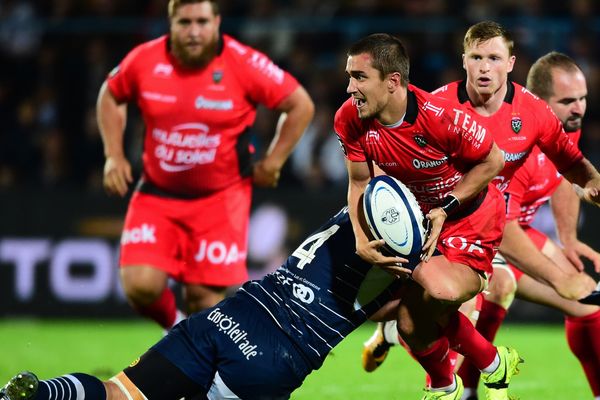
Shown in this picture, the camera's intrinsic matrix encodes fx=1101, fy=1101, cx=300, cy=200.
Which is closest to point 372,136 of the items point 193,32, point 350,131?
point 350,131

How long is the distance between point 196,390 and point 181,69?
113 inches

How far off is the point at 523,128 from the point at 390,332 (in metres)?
1.48

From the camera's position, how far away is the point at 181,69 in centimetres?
743

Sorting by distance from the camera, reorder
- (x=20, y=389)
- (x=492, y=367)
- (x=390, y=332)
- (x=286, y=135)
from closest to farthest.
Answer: (x=20, y=389)
(x=492, y=367)
(x=390, y=332)
(x=286, y=135)

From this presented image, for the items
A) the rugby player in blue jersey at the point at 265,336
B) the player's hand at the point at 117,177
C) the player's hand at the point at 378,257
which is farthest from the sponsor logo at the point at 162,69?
the player's hand at the point at 378,257

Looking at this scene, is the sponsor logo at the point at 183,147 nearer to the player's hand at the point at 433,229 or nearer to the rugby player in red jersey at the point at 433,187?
the rugby player in red jersey at the point at 433,187

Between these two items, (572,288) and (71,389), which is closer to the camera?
(71,389)

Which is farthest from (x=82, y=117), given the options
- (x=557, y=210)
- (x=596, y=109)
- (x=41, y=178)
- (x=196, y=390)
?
(x=196, y=390)

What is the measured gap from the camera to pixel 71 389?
16.2 ft

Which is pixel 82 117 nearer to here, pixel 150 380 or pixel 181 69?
pixel 181 69

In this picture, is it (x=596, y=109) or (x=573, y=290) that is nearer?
(x=573, y=290)

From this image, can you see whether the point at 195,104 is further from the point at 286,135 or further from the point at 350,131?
the point at 350,131

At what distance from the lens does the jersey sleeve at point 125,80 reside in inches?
293

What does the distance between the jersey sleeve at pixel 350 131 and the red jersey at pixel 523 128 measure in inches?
29.6
